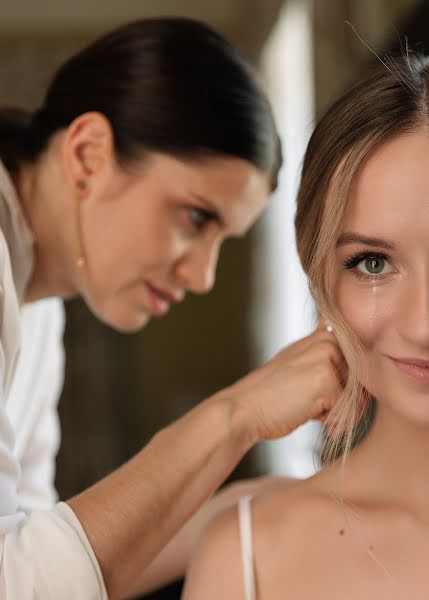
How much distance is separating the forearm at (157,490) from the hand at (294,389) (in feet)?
0.09

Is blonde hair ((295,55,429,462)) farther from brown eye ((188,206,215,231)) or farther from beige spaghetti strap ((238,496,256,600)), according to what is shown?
brown eye ((188,206,215,231))

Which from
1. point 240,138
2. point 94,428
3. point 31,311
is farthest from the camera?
point 94,428

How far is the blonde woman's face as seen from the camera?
3.90 feet

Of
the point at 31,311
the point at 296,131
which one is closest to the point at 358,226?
the point at 31,311

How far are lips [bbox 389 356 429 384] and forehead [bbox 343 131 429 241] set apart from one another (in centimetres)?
15

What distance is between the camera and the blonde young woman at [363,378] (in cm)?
122

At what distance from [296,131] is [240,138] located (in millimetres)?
2688

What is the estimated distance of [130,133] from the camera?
1.73 metres

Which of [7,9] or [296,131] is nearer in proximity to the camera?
[296,131]

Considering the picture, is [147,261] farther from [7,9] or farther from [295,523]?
[7,9]

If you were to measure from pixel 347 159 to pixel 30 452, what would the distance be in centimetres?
110

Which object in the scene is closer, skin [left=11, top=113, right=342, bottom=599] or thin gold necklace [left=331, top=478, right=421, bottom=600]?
thin gold necklace [left=331, top=478, right=421, bottom=600]

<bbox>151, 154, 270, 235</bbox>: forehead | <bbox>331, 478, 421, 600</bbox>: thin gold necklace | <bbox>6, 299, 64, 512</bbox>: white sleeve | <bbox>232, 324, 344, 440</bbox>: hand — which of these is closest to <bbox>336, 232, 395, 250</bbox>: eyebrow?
<bbox>232, 324, 344, 440</bbox>: hand

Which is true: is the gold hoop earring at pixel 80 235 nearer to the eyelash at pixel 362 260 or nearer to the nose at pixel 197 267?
the nose at pixel 197 267
